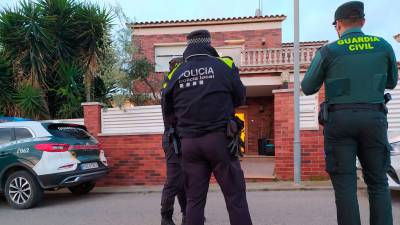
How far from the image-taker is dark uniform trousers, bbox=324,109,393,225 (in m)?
2.85

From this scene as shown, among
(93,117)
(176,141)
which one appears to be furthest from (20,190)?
(176,141)

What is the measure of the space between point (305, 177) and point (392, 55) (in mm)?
5777

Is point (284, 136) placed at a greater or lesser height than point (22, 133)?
lesser

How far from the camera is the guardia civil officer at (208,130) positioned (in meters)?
2.97

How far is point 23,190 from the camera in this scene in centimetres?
702

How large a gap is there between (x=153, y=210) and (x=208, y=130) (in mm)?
3550

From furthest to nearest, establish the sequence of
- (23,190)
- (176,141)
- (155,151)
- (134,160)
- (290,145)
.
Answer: (134,160) → (155,151) → (290,145) → (23,190) → (176,141)

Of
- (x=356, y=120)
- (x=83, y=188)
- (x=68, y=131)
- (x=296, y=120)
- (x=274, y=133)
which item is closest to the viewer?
(x=356, y=120)

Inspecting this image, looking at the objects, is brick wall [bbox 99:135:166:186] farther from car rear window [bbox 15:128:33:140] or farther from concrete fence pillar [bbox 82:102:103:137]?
car rear window [bbox 15:128:33:140]

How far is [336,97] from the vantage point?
295 centimetres

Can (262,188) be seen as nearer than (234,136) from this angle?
No

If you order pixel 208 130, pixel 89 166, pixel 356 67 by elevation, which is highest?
pixel 356 67

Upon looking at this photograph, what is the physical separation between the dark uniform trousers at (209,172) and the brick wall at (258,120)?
13.1 meters

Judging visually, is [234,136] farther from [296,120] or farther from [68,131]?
[68,131]
